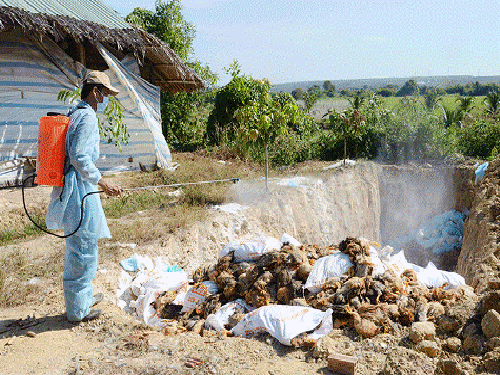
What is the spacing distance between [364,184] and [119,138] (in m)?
5.24

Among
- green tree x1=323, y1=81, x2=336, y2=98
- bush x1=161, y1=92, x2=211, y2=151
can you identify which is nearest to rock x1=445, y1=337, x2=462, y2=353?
bush x1=161, y1=92, x2=211, y2=151

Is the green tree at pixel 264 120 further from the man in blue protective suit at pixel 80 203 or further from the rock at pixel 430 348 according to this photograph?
the rock at pixel 430 348

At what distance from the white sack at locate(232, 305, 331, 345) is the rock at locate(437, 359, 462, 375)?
0.99 meters

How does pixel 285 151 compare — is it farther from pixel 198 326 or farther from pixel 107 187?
pixel 107 187

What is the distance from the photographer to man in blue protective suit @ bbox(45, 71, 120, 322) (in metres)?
3.44

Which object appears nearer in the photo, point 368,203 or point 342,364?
point 342,364

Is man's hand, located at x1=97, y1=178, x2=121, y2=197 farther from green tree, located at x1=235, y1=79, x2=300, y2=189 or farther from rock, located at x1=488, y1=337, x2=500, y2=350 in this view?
green tree, located at x1=235, y1=79, x2=300, y2=189

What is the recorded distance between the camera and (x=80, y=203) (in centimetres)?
351

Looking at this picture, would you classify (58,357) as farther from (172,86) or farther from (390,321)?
(172,86)

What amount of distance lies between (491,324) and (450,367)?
1.96 feet

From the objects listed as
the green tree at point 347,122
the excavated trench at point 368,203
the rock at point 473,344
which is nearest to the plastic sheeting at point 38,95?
the excavated trench at point 368,203

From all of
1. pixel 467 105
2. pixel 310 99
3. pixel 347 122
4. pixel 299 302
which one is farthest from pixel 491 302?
pixel 467 105

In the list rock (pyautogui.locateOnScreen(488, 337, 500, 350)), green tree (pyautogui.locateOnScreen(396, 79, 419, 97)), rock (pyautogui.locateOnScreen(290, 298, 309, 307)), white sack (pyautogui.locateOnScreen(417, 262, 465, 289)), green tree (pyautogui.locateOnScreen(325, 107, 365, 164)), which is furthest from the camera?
green tree (pyautogui.locateOnScreen(396, 79, 419, 97))

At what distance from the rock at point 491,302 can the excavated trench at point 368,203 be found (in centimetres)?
362
